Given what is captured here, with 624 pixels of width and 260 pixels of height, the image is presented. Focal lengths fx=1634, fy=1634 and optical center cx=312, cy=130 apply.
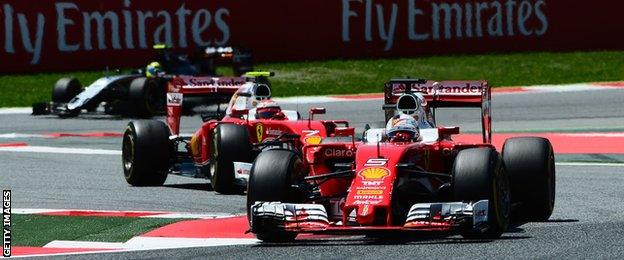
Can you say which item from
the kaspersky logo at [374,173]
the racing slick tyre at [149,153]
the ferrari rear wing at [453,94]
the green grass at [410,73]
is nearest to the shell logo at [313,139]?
the ferrari rear wing at [453,94]

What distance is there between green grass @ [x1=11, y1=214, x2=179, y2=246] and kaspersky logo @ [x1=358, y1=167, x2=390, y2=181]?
1.99 meters

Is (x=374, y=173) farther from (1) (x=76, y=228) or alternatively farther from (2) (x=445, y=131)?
(1) (x=76, y=228)

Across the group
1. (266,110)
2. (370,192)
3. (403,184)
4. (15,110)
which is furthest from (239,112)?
(15,110)

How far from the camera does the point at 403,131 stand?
13.4m

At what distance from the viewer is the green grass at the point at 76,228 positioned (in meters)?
13.0

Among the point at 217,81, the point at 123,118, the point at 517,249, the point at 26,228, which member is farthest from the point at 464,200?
the point at 123,118

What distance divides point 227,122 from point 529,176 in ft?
14.9

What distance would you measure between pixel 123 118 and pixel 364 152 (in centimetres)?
1584

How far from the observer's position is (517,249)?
1174cm

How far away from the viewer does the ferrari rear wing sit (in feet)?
48.8

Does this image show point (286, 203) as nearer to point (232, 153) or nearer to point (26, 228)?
point (26, 228)

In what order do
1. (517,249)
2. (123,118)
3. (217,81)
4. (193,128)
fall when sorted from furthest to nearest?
(123,118), (193,128), (217,81), (517,249)

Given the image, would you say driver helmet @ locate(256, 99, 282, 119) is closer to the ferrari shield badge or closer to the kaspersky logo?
the ferrari shield badge

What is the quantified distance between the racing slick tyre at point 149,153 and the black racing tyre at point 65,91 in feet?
35.8
